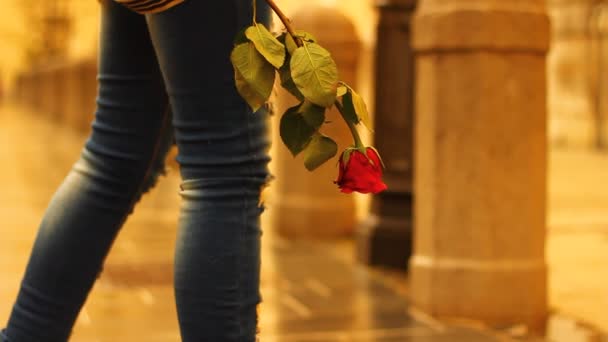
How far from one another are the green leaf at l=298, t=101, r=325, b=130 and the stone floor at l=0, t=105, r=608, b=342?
5.23ft

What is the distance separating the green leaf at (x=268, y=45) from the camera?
1.51 meters

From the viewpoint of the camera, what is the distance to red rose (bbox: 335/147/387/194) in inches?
57.2

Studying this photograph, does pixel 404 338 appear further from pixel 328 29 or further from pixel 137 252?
pixel 328 29

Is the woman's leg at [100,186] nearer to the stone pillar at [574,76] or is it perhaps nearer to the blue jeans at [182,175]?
the blue jeans at [182,175]

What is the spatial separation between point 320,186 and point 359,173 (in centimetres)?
380

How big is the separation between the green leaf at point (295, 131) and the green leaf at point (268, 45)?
0.24 feet

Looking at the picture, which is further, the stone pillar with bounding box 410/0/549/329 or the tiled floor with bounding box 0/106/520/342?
the stone pillar with bounding box 410/0/549/329

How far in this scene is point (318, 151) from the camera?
5.05 feet

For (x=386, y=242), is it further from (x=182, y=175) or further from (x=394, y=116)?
(x=182, y=175)

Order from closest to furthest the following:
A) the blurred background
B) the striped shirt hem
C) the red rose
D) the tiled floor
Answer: the red rose
the striped shirt hem
the tiled floor
the blurred background

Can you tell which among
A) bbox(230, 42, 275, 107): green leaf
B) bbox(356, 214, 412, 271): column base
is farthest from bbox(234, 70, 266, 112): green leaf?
bbox(356, 214, 412, 271): column base

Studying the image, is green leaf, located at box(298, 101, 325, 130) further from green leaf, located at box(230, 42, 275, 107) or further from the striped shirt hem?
the striped shirt hem

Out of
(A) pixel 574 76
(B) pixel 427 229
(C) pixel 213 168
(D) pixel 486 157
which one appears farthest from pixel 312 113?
(A) pixel 574 76

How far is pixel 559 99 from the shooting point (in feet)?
44.9
